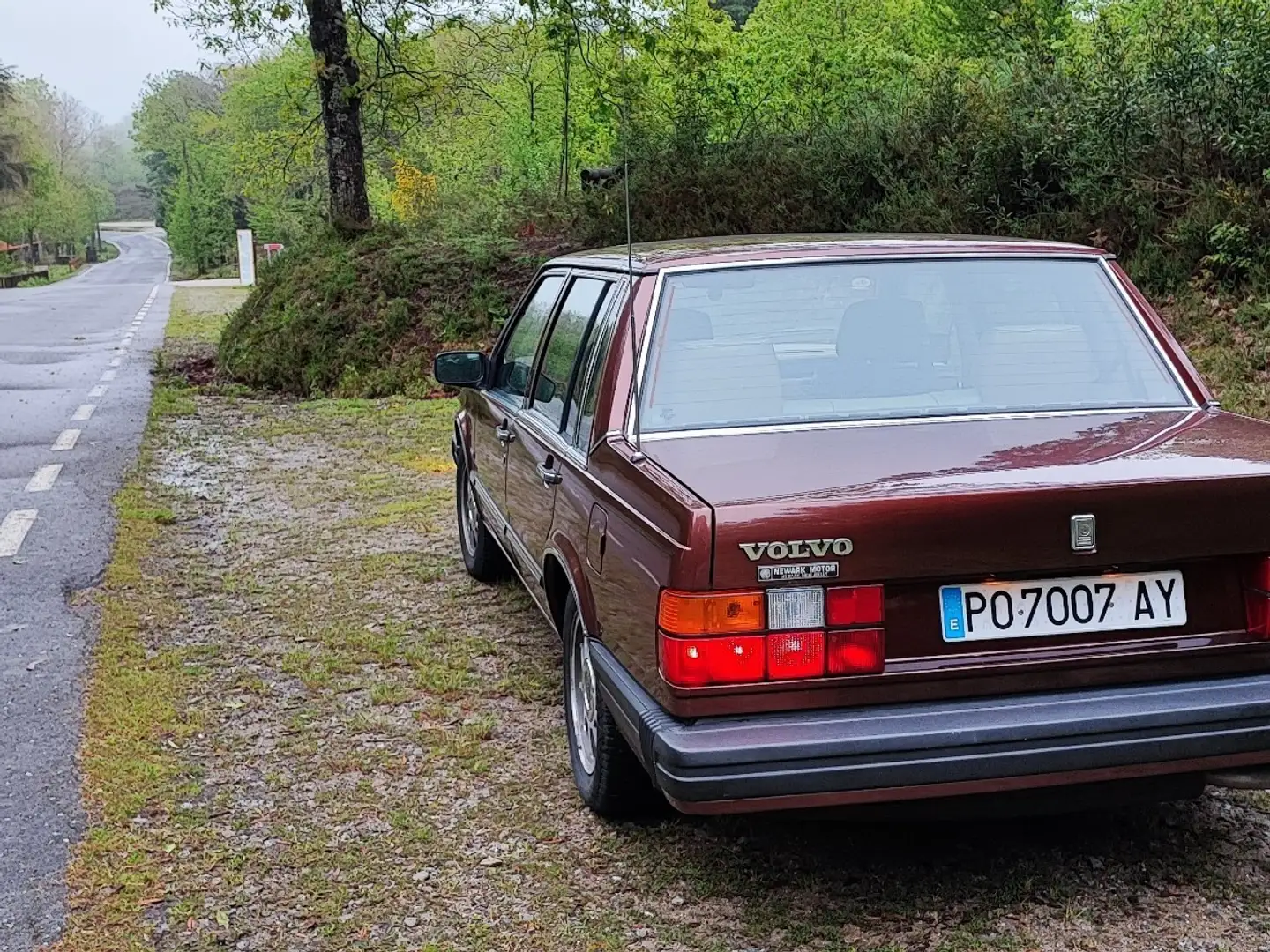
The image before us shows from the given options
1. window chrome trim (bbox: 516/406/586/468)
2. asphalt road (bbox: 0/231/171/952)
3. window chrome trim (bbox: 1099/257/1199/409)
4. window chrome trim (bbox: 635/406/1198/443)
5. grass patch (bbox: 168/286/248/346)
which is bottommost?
grass patch (bbox: 168/286/248/346)

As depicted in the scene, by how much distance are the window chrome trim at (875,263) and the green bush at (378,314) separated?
10898 millimetres

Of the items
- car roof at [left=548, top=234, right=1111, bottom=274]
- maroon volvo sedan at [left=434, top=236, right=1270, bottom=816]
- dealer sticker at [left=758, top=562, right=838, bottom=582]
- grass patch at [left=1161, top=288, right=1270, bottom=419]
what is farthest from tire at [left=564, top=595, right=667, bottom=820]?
grass patch at [left=1161, top=288, right=1270, bottom=419]

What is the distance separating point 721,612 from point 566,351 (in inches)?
74.5

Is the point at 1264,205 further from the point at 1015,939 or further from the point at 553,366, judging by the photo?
the point at 1015,939

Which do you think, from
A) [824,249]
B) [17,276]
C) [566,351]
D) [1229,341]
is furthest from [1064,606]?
[17,276]

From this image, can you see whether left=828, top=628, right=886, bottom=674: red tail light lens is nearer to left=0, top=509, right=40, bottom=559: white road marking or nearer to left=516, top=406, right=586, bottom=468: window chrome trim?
left=516, top=406, right=586, bottom=468: window chrome trim

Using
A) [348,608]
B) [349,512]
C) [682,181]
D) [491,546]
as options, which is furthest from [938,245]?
[682,181]

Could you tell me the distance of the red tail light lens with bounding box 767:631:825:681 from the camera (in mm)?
2830

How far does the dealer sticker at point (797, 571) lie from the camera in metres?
2.80

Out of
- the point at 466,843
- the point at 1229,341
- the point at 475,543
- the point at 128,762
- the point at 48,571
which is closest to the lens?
the point at 466,843

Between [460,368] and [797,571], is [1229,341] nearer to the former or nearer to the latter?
[460,368]

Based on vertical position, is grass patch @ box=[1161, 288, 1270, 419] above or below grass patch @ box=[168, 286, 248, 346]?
above

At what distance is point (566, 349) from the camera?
452cm

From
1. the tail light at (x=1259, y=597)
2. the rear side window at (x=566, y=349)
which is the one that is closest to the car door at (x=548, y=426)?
the rear side window at (x=566, y=349)
